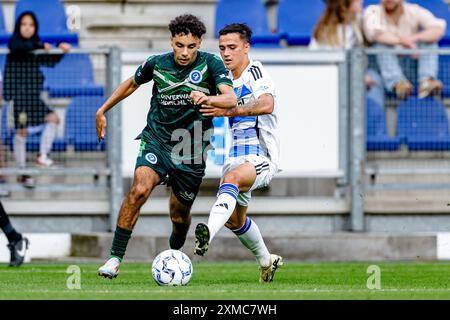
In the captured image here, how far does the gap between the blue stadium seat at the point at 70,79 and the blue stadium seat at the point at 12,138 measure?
0.54m

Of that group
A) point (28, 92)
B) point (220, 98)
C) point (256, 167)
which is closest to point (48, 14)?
point (28, 92)

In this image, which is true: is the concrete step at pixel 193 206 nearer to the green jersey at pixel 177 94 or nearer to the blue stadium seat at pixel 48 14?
the blue stadium seat at pixel 48 14

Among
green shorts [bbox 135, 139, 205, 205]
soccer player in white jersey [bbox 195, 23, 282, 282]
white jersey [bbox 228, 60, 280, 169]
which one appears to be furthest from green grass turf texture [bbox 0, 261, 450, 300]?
white jersey [bbox 228, 60, 280, 169]

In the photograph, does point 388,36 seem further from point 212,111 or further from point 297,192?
point 212,111

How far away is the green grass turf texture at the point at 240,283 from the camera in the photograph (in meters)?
9.77

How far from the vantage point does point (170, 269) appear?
1073 cm

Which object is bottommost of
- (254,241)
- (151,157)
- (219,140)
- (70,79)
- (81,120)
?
(254,241)

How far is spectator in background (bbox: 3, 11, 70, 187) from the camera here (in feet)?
52.2

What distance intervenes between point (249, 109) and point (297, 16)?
7.47 meters

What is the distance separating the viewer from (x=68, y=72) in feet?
52.9

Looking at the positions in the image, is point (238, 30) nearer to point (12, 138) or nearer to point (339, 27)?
point (12, 138)

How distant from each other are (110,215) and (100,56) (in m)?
1.92

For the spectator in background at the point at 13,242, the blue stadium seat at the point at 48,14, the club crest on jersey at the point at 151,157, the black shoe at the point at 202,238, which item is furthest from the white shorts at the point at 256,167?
the blue stadium seat at the point at 48,14

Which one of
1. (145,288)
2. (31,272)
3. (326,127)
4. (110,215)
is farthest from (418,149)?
(145,288)
